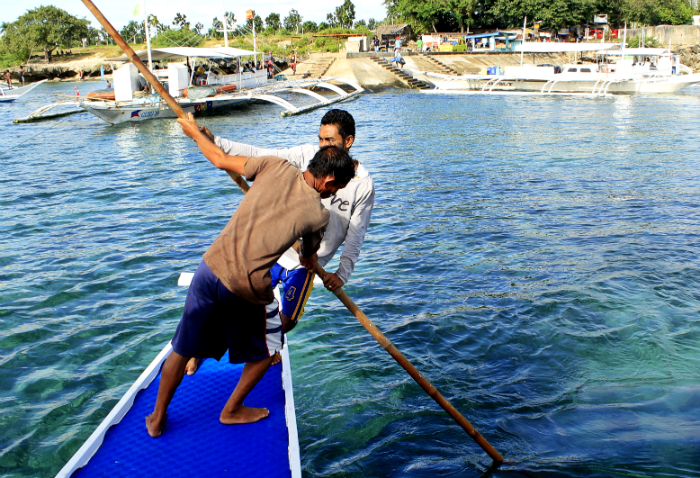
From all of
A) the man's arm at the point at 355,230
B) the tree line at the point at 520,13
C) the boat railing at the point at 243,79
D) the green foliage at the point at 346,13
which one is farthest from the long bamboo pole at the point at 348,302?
the green foliage at the point at 346,13

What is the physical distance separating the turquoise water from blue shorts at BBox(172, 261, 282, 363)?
1.16 metres

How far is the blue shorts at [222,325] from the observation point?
10.1ft

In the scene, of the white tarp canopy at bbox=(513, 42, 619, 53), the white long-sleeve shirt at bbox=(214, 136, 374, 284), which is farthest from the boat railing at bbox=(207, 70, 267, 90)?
the white long-sleeve shirt at bbox=(214, 136, 374, 284)

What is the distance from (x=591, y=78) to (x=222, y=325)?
3461 centimetres

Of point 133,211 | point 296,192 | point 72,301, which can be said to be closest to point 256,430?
point 296,192

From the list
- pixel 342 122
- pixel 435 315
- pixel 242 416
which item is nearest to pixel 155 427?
pixel 242 416

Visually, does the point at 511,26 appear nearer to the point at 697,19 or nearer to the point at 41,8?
the point at 697,19

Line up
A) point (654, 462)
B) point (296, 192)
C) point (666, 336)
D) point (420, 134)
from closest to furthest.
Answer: point (296, 192) < point (654, 462) < point (666, 336) < point (420, 134)

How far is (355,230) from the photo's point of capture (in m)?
4.00

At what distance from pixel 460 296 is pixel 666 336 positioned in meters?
2.15

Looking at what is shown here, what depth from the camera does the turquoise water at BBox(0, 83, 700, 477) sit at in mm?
4207

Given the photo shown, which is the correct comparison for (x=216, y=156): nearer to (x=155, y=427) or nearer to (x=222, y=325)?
(x=222, y=325)

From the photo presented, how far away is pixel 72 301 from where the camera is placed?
254 inches

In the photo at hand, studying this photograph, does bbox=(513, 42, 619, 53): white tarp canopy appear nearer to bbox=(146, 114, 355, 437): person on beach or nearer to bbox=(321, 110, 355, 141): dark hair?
bbox=(321, 110, 355, 141): dark hair
